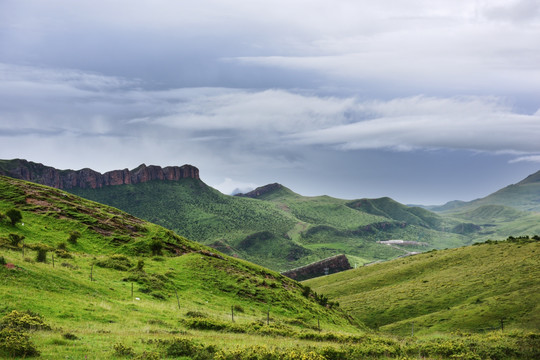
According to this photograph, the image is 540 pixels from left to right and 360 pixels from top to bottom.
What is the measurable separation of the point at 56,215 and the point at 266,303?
157 feet

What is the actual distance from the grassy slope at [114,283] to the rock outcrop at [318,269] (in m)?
99.9

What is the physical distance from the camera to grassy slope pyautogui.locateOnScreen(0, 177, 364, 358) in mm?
27594

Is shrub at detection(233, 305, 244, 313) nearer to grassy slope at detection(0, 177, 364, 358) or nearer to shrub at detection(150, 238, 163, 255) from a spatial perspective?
grassy slope at detection(0, 177, 364, 358)

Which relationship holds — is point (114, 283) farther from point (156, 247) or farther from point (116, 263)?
point (156, 247)

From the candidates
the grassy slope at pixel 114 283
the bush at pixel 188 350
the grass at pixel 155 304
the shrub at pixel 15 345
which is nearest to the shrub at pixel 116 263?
the grass at pixel 155 304

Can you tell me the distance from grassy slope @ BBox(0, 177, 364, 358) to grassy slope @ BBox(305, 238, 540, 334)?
13.8 metres

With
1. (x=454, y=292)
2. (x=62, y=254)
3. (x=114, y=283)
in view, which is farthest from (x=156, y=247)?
(x=454, y=292)

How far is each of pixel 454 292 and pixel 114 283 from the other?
219 ft

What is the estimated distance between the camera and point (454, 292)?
7250 centimetres

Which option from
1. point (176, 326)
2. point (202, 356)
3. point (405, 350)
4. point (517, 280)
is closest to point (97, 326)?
point (176, 326)

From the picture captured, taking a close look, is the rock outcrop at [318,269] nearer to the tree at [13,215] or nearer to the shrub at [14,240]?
the tree at [13,215]

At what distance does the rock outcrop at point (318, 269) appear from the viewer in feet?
580

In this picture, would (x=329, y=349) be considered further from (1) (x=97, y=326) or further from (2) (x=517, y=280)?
(2) (x=517, y=280)

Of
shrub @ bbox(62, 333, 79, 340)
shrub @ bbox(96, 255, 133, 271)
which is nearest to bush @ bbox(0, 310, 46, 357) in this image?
shrub @ bbox(62, 333, 79, 340)
